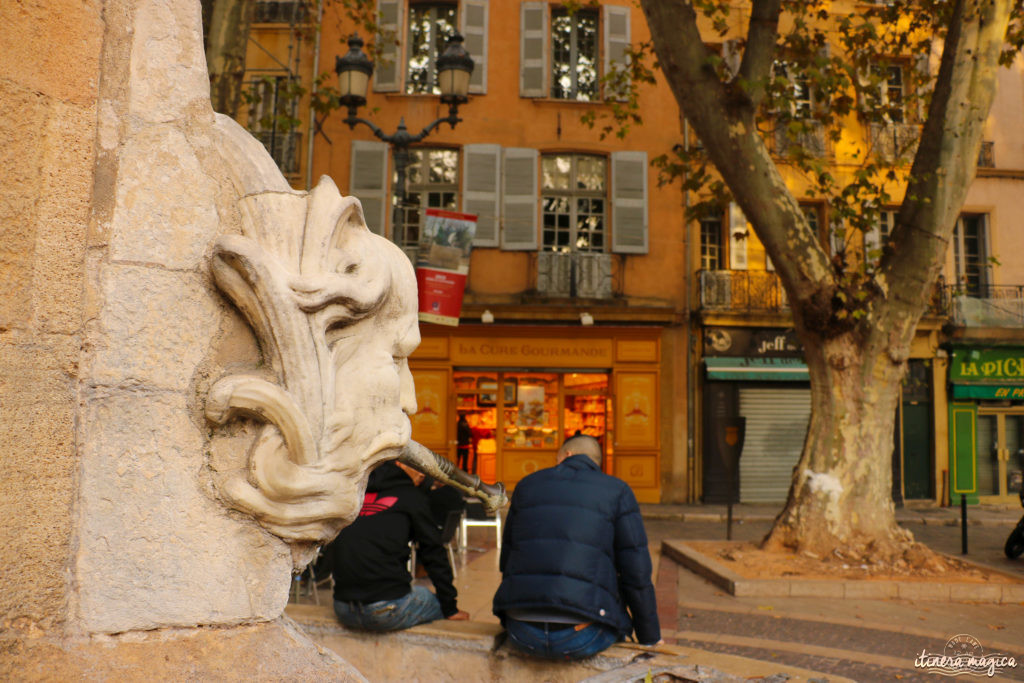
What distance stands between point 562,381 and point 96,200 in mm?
15751

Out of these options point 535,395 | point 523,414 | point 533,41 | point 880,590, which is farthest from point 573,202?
point 880,590

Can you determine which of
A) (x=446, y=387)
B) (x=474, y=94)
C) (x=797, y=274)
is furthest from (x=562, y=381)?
(x=797, y=274)

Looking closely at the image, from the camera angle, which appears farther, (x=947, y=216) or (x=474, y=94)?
(x=474, y=94)

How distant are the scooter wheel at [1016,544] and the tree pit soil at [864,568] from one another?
6.21 feet

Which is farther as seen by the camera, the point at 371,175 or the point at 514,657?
the point at 371,175

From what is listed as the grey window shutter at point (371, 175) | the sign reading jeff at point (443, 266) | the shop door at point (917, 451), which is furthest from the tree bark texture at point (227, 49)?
the shop door at point (917, 451)

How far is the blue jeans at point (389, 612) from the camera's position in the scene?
3.38 metres

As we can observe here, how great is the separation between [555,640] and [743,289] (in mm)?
14879

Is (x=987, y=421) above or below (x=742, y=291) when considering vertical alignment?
below

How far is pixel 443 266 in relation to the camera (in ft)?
29.3

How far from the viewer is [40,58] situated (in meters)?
1.29

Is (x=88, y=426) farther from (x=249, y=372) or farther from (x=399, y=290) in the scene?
(x=399, y=290)

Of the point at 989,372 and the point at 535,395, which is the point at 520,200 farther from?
the point at 989,372

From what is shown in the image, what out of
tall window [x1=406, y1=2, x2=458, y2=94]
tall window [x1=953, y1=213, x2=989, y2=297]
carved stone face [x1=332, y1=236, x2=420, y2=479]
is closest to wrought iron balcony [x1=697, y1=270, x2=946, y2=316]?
tall window [x1=953, y1=213, x2=989, y2=297]
